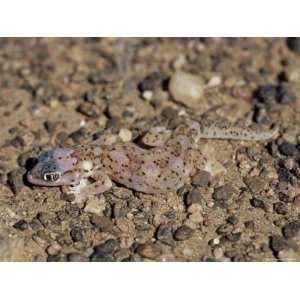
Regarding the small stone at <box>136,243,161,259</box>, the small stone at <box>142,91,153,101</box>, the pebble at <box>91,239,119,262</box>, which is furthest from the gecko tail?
the pebble at <box>91,239,119,262</box>

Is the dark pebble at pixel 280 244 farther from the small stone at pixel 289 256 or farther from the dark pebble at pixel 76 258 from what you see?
the dark pebble at pixel 76 258

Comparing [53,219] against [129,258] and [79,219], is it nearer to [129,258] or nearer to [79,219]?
[79,219]

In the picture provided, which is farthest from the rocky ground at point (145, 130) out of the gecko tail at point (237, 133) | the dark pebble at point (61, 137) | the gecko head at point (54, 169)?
the gecko head at point (54, 169)

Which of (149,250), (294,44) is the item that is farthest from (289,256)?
(294,44)

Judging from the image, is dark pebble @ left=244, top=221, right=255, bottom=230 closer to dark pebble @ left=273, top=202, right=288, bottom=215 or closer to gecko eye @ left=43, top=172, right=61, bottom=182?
dark pebble @ left=273, top=202, right=288, bottom=215

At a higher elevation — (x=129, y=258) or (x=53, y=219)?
(x=53, y=219)

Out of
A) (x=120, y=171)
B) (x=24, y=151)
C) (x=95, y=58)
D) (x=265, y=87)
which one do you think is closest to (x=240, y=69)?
(x=265, y=87)
